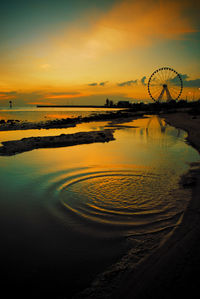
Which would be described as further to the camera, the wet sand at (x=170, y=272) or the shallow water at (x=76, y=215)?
the shallow water at (x=76, y=215)

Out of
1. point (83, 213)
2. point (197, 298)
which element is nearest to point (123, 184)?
point (83, 213)

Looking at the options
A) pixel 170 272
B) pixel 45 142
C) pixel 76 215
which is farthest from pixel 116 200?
pixel 45 142

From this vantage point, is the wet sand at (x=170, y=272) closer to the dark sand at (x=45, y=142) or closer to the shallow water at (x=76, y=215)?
the shallow water at (x=76, y=215)

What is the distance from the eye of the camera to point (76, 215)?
6.37 m

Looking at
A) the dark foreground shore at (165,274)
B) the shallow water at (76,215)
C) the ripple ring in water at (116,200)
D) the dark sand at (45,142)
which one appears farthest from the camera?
the dark sand at (45,142)

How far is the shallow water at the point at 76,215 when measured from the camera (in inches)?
166

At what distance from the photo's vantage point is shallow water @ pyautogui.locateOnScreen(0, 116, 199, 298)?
4.21m

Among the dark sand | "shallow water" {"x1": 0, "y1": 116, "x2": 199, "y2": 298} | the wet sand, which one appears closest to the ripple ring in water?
"shallow water" {"x1": 0, "y1": 116, "x2": 199, "y2": 298}

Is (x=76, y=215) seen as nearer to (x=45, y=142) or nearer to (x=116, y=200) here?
(x=116, y=200)

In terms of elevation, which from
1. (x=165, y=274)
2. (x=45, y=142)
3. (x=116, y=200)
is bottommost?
(x=165, y=274)

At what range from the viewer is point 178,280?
3.66 m

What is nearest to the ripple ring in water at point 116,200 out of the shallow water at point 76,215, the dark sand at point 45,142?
the shallow water at point 76,215

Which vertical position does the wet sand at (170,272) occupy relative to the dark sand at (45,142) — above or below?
below

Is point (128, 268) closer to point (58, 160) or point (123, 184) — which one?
point (123, 184)
